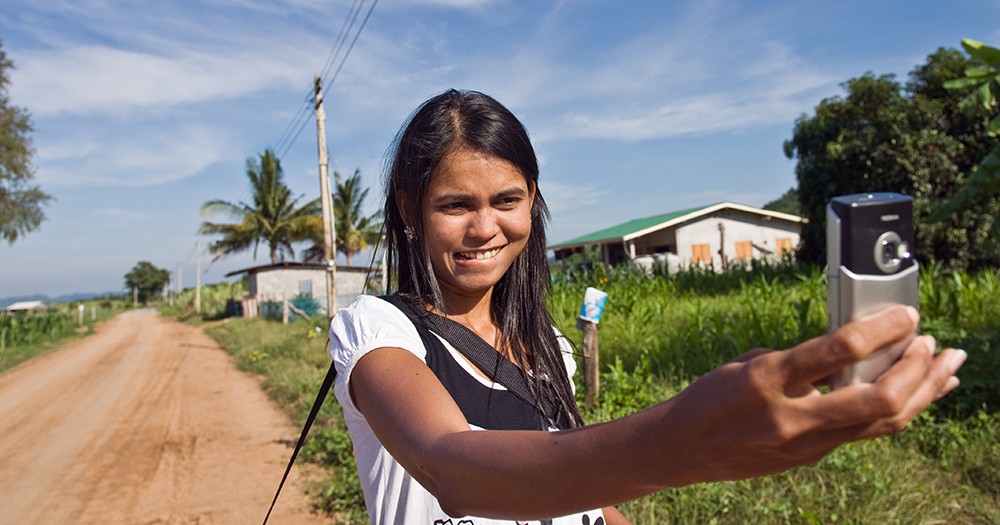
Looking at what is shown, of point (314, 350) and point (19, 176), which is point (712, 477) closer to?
point (314, 350)

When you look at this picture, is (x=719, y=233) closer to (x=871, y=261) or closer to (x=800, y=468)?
(x=800, y=468)

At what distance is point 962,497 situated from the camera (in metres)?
3.79

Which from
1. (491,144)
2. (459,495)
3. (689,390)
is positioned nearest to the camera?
(689,390)

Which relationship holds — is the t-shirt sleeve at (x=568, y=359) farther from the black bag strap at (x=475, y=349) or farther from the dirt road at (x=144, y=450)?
the dirt road at (x=144, y=450)

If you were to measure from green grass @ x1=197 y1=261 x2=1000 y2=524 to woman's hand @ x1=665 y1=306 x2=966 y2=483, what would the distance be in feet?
4.09

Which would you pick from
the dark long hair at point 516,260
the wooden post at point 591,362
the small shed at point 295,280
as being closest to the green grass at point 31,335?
the small shed at point 295,280

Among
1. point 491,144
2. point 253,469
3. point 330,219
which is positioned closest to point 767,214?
point 330,219

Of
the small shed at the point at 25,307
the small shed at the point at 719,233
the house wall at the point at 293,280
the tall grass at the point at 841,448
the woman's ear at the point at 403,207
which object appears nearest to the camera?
the woman's ear at the point at 403,207

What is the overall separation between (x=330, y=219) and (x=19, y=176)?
1590cm

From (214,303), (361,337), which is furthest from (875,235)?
(214,303)

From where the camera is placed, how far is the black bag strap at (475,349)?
1.26m

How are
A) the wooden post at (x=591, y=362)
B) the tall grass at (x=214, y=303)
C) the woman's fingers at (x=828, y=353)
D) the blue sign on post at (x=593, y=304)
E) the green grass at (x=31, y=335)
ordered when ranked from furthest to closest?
the tall grass at (x=214, y=303) → the green grass at (x=31, y=335) → the wooden post at (x=591, y=362) → the blue sign on post at (x=593, y=304) → the woman's fingers at (x=828, y=353)

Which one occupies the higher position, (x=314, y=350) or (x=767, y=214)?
(x=767, y=214)

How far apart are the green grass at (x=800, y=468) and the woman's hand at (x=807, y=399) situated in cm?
125
